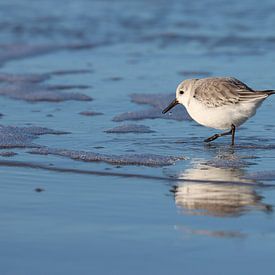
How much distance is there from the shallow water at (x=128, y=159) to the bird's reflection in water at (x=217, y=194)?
1cm

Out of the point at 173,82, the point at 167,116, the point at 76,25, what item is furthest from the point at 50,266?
the point at 76,25

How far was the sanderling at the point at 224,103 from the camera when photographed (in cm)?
687

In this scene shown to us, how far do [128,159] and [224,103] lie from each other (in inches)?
41.8

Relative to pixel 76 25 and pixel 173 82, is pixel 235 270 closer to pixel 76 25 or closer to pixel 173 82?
pixel 173 82

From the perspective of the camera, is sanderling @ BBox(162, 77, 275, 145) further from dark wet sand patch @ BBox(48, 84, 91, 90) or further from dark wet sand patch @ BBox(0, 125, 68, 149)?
dark wet sand patch @ BBox(48, 84, 91, 90)

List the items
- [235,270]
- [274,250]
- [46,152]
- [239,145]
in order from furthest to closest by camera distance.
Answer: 1. [239,145]
2. [46,152]
3. [274,250]
4. [235,270]

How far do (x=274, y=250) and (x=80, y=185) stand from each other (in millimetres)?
1702

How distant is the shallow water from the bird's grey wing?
0.37 m

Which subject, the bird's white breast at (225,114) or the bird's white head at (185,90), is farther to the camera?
the bird's white head at (185,90)

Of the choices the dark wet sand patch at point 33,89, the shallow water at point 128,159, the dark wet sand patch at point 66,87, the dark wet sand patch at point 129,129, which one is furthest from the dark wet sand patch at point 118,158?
the dark wet sand patch at point 66,87

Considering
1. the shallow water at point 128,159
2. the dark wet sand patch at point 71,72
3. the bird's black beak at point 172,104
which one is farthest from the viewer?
the dark wet sand patch at point 71,72

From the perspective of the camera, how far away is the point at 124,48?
1199 centimetres

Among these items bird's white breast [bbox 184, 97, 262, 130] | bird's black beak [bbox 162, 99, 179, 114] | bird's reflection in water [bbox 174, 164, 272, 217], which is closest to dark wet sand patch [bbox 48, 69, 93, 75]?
bird's black beak [bbox 162, 99, 179, 114]

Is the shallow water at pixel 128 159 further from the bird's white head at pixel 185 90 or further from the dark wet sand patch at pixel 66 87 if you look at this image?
the bird's white head at pixel 185 90
